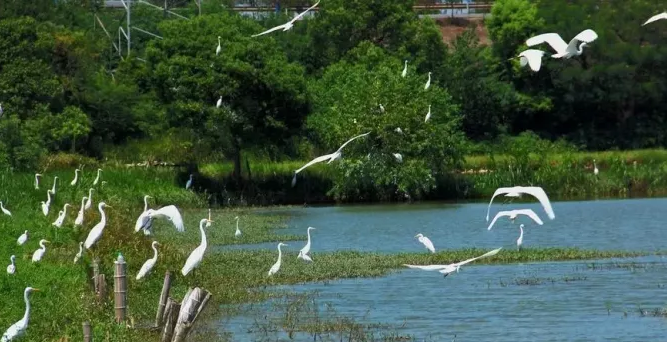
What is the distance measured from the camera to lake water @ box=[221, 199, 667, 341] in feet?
54.2

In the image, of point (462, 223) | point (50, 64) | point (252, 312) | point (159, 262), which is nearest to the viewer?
point (252, 312)

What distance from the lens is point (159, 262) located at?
19.0m

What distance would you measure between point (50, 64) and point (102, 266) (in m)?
32.1

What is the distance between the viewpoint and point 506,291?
19.7m

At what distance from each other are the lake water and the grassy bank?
76cm

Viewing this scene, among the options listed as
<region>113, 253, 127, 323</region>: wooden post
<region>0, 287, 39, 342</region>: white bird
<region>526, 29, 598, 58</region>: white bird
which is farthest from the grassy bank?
<region>526, 29, 598, 58</region>: white bird

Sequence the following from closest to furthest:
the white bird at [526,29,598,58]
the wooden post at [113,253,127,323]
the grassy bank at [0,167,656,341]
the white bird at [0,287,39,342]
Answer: the white bird at [0,287,39,342] → the wooden post at [113,253,127,323] → the grassy bank at [0,167,656,341] → the white bird at [526,29,598,58]

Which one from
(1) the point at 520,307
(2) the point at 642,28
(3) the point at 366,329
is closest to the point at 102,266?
(3) the point at 366,329

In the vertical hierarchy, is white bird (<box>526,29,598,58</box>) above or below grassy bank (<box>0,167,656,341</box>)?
above

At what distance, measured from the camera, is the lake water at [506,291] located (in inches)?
651

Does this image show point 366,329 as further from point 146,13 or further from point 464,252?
point 146,13

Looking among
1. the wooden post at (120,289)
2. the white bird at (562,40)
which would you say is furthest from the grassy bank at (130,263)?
the white bird at (562,40)

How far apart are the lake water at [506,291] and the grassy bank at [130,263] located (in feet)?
2.49

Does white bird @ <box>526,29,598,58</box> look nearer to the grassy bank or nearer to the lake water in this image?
the lake water
